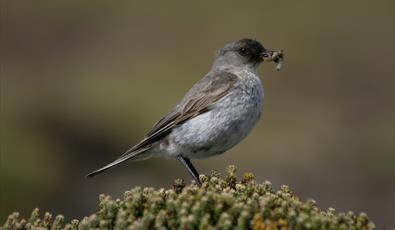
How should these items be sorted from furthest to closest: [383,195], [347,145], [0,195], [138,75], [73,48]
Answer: [73,48], [138,75], [347,145], [383,195], [0,195]

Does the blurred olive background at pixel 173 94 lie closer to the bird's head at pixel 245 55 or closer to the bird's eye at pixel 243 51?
the bird's head at pixel 245 55

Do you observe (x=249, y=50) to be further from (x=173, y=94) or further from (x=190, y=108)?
(x=173, y=94)

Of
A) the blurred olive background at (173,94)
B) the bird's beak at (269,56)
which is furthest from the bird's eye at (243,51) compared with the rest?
the blurred olive background at (173,94)

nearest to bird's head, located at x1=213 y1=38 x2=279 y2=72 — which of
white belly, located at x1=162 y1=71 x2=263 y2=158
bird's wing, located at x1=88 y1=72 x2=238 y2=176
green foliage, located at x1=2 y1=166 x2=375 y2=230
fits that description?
bird's wing, located at x1=88 y1=72 x2=238 y2=176

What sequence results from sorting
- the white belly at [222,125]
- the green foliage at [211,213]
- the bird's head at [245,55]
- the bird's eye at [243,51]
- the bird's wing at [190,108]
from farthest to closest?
the bird's eye at [243,51], the bird's head at [245,55], the bird's wing at [190,108], the white belly at [222,125], the green foliage at [211,213]

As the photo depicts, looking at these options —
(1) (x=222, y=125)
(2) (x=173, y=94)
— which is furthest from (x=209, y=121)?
(2) (x=173, y=94)

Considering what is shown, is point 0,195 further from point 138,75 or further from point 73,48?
point 73,48

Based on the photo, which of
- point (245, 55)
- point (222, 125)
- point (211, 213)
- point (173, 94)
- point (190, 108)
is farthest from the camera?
point (173, 94)

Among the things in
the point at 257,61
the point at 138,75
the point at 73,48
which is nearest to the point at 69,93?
the point at 138,75
